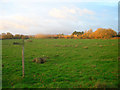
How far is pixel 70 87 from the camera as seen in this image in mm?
6430

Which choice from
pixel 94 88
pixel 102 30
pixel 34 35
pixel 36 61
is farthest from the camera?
pixel 102 30

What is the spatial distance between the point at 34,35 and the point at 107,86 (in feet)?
22.5

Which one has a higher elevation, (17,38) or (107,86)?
(17,38)

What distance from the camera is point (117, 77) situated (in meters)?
8.00

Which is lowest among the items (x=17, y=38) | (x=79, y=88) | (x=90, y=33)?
(x=79, y=88)

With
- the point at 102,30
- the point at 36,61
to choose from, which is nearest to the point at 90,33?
the point at 102,30

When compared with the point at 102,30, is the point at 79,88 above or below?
below

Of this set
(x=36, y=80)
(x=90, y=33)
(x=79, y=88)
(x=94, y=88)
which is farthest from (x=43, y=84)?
(x=90, y=33)

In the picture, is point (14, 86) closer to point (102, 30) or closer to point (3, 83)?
point (3, 83)

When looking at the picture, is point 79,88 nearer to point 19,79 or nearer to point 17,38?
point 19,79

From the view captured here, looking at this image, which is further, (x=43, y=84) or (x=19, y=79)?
(x=19, y=79)

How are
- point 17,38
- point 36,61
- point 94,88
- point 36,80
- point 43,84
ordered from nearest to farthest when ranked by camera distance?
point 94,88, point 43,84, point 36,80, point 17,38, point 36,61

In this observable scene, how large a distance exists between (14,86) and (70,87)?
3699mm

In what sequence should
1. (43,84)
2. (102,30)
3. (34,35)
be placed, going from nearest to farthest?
(43,84) → (34,35) → (102,30)
